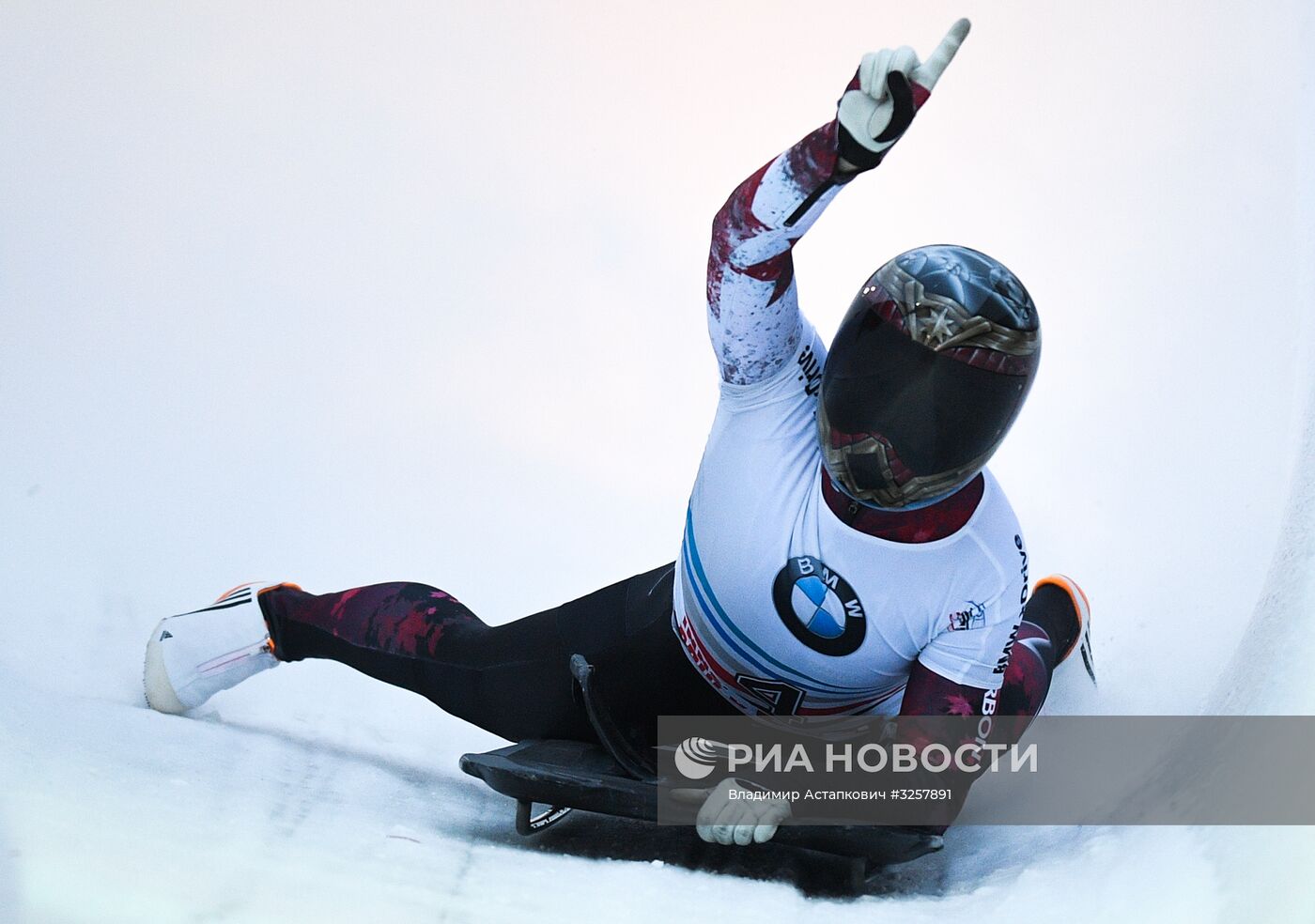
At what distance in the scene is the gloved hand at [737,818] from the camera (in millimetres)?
1809

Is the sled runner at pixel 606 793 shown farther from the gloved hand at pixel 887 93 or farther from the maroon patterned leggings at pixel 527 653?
the gloved hand at pixel 887 93

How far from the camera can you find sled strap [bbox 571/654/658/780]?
2.05 meters

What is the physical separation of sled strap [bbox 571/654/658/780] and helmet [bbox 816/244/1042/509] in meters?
0.55

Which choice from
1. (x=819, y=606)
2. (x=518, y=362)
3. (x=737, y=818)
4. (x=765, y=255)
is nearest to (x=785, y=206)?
(x=765, y=255)

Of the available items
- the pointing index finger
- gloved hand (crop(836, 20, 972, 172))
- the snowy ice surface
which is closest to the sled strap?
the snowy ice surface

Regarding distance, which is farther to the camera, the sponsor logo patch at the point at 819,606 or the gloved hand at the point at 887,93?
the sponsor logo patch at the point at 819,606

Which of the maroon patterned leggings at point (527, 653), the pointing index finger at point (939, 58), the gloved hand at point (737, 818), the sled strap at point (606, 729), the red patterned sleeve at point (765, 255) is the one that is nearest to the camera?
the pointing index finger at point (939, 58)

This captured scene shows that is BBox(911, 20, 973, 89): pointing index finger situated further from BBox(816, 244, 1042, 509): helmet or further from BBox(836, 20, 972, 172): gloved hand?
BBox(816, 244, 1042, 509): helmet

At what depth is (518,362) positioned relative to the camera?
Result: 4.05 meters

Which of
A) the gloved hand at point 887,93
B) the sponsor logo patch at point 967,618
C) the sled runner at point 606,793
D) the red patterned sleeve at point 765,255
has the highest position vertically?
the gloved hand at point 887,93

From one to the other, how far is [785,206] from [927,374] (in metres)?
0.29

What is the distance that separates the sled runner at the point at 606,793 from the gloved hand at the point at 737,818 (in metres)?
0.04

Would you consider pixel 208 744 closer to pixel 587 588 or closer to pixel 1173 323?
pixel 587 588

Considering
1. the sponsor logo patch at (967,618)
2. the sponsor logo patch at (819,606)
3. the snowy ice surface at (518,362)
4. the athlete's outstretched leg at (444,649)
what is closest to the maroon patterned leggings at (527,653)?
the athlete's outstretched leg at (444,649)
